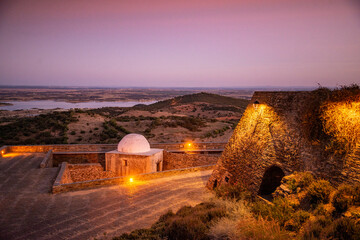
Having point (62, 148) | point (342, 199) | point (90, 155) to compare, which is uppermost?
point (342, 199)

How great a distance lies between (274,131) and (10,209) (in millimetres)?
10557

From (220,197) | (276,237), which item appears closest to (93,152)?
(220,197)

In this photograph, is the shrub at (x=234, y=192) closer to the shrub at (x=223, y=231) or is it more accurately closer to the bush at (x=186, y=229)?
the bush at (x=186, y=229)

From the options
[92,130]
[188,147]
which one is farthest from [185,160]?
[92,130]

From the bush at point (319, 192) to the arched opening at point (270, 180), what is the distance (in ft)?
7.62

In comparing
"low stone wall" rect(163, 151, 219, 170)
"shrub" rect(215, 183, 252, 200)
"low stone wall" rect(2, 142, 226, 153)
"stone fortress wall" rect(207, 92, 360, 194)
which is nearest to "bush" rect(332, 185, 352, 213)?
"stone fortress wall" rect(207, 92, 360, 194)

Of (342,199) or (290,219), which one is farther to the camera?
(290,219)

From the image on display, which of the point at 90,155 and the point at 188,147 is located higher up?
the point at 188,147

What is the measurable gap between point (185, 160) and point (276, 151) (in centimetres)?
1157

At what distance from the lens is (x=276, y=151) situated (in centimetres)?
841

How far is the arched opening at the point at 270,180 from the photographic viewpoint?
29.2 ft

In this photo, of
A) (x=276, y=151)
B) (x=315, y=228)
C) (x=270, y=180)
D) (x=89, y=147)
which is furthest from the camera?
(x=89, y=147)

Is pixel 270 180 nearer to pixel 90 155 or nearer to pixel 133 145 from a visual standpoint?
pixel 133 145

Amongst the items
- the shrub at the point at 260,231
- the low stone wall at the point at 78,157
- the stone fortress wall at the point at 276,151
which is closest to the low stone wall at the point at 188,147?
the low stone wall at the point at 78,157
